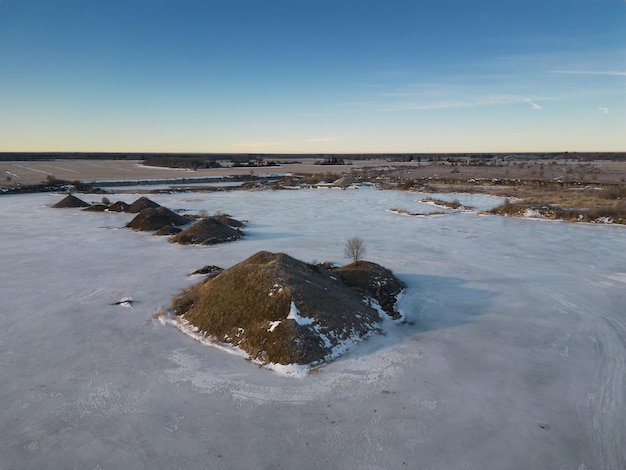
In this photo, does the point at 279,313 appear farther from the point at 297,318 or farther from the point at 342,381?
the point at 342,381

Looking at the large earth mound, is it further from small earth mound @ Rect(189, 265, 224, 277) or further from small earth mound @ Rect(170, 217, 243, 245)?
small earth mound @ Rect(170, 217, 243, 245)

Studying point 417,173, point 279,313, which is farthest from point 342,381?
point 417,173

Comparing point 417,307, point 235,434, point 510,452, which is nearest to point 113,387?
point 235,434

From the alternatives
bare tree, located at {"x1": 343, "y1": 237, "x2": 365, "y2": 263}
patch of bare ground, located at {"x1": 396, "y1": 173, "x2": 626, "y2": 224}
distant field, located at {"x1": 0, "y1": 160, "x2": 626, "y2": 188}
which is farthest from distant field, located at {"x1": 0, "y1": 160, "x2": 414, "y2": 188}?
bare tree, located at {"x1": 343, "y1": 237, "x2": 365, "y2": 263}

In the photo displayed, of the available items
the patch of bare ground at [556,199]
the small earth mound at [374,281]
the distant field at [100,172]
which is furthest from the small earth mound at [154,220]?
the distant field at [100,172]

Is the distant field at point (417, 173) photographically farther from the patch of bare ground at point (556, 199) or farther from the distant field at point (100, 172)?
the patch of bare ground at point (556, 199)

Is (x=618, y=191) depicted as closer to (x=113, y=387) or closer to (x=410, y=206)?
(x=410, y=206)
